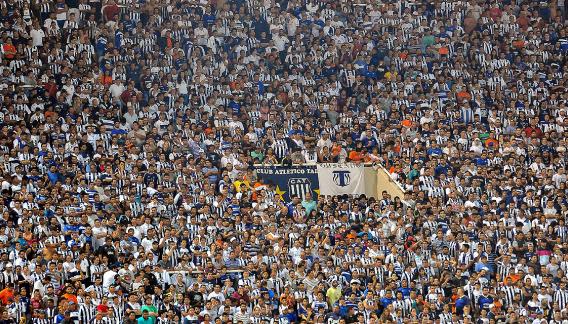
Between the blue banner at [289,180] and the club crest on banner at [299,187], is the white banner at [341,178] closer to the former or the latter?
the blue banner at [289,180]

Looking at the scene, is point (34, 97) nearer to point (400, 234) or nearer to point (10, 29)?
point (10, 29)

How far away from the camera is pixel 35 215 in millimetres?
30219

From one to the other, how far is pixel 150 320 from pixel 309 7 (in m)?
12.6

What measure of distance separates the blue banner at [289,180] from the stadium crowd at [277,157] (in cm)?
26

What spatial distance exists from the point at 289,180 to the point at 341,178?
1200 mm

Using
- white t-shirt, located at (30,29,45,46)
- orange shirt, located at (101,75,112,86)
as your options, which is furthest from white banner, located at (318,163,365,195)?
white t-shirt, located at (30,29,45,46)

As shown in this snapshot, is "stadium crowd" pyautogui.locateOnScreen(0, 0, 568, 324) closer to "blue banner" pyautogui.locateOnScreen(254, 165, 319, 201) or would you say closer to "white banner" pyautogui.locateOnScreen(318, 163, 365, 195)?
"blue banner" pyautogui.locateOnScreen(254, 165, 319, 201)

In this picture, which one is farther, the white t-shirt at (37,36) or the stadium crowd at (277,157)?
the white t-shirt at (37,36)

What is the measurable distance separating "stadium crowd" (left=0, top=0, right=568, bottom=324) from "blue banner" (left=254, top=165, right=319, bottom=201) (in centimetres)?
26

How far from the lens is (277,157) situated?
3428cm

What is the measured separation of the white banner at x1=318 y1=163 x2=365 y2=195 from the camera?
3400 centimetres

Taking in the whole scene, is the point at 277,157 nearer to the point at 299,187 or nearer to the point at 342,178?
the point at 299,187

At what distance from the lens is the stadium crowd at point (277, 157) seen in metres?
29.8

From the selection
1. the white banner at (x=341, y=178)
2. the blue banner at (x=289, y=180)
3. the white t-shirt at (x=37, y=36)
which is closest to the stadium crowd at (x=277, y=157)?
the white t-shirt at (x=37, y=36)
